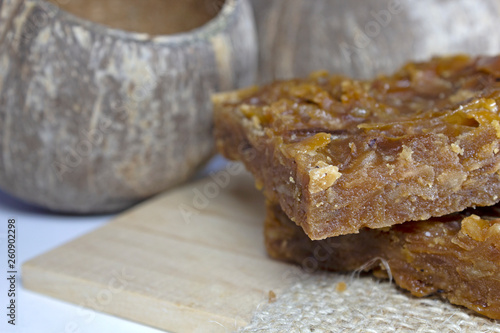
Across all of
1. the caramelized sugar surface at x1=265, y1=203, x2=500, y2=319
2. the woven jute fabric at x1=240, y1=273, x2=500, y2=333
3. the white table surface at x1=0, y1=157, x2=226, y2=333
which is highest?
the caramelized sugar surface at x1=265, y1=203, x2=500, y2=319

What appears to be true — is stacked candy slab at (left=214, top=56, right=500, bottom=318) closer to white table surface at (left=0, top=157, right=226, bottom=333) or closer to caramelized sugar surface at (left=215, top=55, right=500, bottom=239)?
caramelized sugar surface at (left=215, top=55, right=500, bottom=239)

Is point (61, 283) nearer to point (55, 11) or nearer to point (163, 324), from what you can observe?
point (163, 324)

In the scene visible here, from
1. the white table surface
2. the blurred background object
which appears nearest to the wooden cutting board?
the white table surface

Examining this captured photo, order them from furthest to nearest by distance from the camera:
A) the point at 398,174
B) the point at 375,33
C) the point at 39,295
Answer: the point at 375,33, the point at 39,295, the point at 398,174

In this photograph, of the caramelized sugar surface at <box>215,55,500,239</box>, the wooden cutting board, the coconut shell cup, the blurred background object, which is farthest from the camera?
the blurred background object

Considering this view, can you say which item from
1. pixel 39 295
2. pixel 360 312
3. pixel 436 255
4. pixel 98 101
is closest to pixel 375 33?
pixel 98 101

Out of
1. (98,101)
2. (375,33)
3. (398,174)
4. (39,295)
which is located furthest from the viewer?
(375,33)

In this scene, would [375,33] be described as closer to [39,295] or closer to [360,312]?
[360,312]
